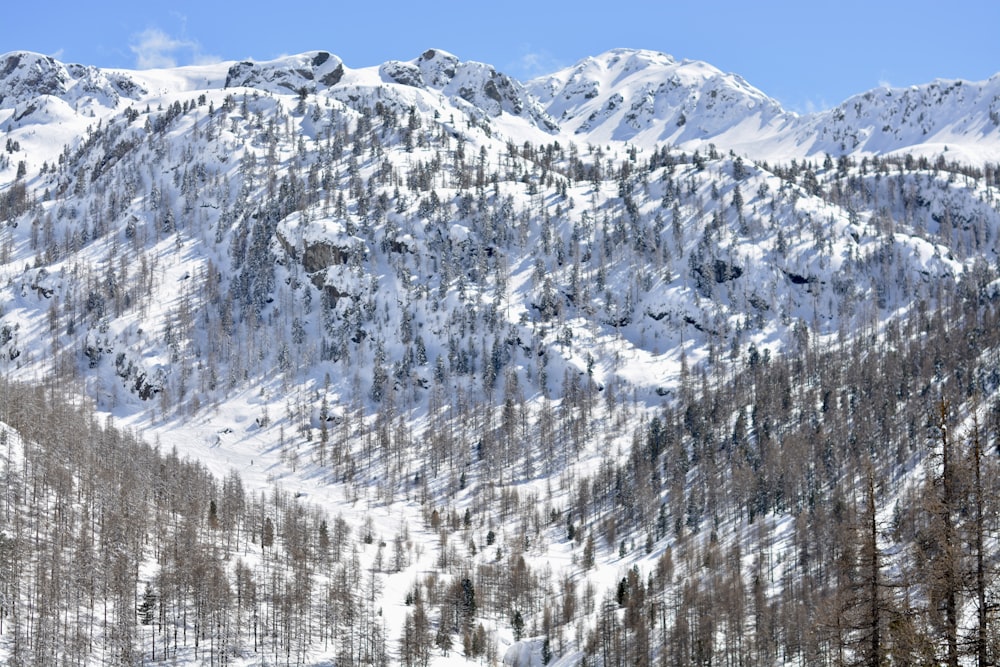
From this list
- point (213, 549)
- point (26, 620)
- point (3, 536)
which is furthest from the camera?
point (213, 549)

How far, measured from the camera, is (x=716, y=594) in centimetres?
16750

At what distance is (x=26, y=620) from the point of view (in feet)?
482

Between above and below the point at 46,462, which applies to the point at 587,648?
below

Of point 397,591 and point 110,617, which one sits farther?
point 397,591

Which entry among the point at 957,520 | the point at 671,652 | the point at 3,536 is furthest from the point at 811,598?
the point at 957,520

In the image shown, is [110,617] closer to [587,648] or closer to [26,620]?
[26,620]

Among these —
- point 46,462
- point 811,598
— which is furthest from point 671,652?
point 46,462

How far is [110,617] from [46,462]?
179 feet

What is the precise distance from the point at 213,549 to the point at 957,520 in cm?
17088

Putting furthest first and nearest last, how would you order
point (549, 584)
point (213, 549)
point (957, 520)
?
point (549, 584) → point (213, 549) → point (957, 520)

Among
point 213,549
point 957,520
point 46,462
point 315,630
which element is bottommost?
point 957,520

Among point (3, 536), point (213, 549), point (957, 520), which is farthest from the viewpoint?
point (213, 549)

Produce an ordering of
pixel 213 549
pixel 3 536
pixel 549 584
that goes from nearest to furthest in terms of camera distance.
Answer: pixel 3 536, pixel 213 549, pixel 549 584

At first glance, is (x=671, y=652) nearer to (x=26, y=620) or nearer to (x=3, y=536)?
(x=26, y=620)
